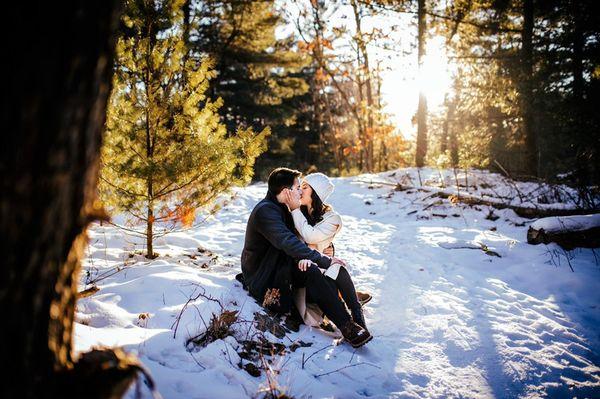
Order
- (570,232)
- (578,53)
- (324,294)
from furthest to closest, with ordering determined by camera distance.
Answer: (578,53)
(570,232)
(324,294)

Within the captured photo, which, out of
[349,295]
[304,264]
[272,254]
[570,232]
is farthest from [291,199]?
[570,232]

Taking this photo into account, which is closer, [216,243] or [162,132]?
[162,132]

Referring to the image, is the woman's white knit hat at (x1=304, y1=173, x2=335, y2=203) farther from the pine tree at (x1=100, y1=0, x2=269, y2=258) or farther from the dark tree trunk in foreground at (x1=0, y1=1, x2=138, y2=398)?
the dark tree trunk in foreground at (x1=0, y1=1, x2=138, y2=398)

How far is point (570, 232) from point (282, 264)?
478cm

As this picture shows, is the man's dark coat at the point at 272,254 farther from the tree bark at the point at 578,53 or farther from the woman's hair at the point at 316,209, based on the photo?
the tree bark at the point at 578,53

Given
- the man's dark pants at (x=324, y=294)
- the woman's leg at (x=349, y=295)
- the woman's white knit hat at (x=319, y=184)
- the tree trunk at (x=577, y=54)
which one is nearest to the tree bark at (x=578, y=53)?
the tree trunk at (x=577, y=54)

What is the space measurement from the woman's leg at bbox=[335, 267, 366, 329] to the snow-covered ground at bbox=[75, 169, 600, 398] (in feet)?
1.00

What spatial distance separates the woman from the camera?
3199 millimetres

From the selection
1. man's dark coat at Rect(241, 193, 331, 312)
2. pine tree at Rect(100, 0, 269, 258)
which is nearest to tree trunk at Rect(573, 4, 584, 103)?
pine tree at Rect(100, 0, 269, 258)

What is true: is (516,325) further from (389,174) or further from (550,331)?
(389,174)

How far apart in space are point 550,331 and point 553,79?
859cm

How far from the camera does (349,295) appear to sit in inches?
126

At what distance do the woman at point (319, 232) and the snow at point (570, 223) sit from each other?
3559 millimetres

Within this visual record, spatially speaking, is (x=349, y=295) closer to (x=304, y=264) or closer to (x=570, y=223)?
(x=304, y=264)
